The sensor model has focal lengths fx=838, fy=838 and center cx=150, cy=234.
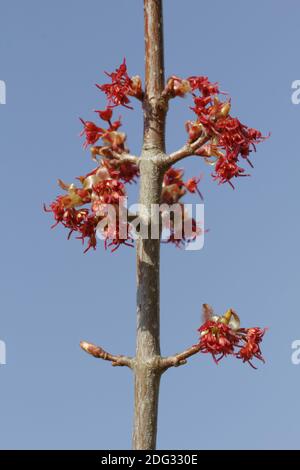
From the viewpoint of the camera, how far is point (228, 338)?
21.6ft

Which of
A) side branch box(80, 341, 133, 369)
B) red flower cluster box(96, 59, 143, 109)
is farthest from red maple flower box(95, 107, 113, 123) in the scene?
side branch box(80, 341, 133, 369)

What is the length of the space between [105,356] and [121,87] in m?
2.22

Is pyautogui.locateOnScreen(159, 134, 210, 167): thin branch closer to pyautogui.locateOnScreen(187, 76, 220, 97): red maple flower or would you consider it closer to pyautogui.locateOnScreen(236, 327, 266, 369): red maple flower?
pyautogui.locateOnScreen(187, 76, 220, 97): red maple flower

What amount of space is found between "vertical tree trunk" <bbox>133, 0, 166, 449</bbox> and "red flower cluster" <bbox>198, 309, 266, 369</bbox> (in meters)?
0.39

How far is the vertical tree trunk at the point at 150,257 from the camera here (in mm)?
6359

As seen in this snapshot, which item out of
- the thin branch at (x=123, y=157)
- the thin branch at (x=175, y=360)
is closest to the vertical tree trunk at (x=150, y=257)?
the thin branch at (x=175, y=360)

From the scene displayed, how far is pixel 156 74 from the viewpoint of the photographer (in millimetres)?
6910

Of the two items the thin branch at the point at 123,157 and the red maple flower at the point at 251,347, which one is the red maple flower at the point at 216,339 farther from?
the thin branch at the point at 123,157

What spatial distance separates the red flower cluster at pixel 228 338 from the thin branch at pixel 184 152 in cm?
129

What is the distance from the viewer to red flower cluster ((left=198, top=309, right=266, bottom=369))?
6.48m

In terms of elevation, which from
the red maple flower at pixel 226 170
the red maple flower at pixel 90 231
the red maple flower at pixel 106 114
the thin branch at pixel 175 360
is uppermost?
the red maple flower at pixel 106 114
